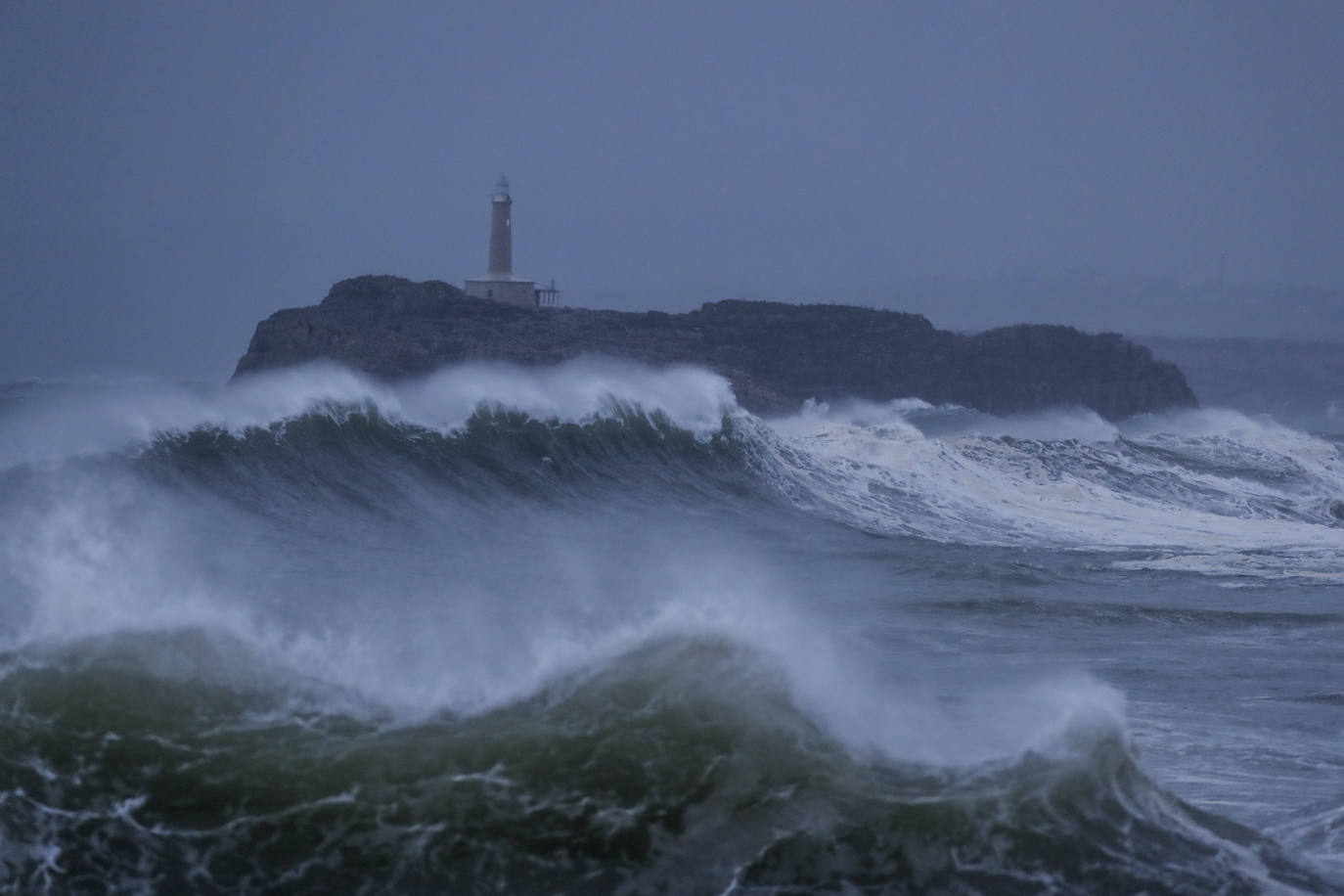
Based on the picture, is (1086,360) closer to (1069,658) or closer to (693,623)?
(1069,658)

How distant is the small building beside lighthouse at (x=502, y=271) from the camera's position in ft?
144

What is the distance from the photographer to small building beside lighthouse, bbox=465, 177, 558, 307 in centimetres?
4375

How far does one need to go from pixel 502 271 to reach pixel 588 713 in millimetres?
39145

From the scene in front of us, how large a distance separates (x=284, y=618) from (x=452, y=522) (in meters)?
7.11

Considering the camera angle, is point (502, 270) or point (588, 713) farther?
point (502, 270)

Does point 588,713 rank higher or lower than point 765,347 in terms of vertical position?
lower

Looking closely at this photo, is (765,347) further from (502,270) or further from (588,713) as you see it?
(588,713)

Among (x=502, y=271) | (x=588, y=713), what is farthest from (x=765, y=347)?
(x=588, y=713)

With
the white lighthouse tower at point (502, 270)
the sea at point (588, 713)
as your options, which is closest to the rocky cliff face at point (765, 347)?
the white lighthouse tower at point (502, 270)

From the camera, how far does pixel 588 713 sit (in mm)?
6430

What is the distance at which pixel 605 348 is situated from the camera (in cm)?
3872

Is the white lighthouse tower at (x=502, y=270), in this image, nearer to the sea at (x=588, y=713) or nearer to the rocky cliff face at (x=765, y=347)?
the rocky cliff face at (x=765, y=347)

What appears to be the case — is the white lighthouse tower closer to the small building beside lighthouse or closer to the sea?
the small building beside lighthouse

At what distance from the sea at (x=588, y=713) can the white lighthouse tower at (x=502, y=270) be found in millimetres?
29683
